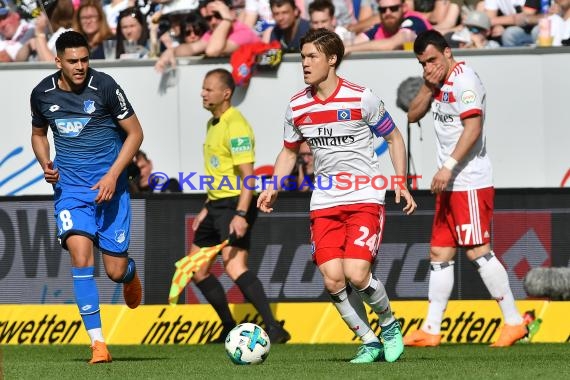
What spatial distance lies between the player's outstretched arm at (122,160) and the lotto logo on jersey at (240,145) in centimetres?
247

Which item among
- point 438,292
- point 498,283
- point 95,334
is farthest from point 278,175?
point 498,283

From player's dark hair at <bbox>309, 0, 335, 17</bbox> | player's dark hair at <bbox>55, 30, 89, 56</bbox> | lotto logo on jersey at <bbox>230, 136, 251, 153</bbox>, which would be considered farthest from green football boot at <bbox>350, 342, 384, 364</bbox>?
player's dark hair at <bbox>309, 0, 335, 17</bbox>

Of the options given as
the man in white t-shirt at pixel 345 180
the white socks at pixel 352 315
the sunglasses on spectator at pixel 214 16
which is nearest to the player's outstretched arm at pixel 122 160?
the man in white t-shirt at pixel 345 180

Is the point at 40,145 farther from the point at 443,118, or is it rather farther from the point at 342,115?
the point at 443,118

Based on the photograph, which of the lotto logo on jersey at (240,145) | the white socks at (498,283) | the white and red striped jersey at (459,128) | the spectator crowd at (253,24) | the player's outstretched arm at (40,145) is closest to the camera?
the player's outstretched arm at (40,145)

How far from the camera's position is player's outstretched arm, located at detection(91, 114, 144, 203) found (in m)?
9.84

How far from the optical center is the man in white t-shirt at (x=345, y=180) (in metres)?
9.54

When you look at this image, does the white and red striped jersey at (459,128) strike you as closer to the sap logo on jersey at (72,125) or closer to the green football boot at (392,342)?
A: the green football boot at (392,342)

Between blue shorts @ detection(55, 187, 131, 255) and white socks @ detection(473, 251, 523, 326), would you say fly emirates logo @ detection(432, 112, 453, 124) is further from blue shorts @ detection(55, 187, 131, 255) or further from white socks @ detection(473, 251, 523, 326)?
blue shorts @ detection(55, 187, 131, 255)

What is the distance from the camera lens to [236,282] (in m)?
12.7

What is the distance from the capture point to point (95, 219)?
10125mm

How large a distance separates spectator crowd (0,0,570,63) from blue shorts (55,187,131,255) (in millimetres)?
4709

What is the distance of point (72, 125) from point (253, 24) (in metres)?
6.47
